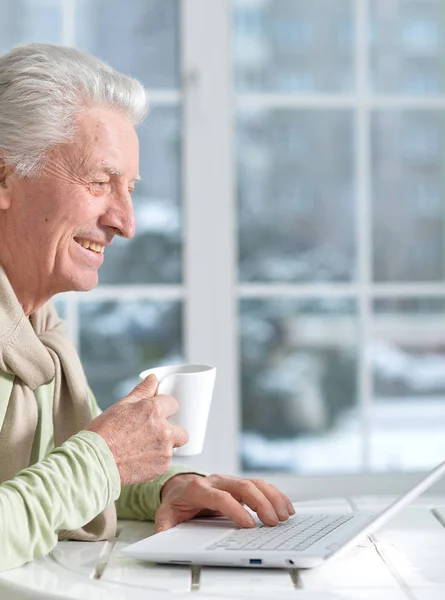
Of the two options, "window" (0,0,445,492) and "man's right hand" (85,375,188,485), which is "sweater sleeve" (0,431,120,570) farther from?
"window" (0,0,445,492)

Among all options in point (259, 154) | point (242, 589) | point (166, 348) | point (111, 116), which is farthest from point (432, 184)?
point (242, 589)

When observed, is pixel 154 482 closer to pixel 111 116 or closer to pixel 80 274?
pixel 80 274

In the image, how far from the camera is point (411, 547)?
48.7 inches

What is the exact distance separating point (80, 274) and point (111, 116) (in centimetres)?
25

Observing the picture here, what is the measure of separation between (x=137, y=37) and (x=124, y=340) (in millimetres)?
912

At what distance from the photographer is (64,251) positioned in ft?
4.74

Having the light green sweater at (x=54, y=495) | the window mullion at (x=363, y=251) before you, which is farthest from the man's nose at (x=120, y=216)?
the window mullion at (x=363, y=251)

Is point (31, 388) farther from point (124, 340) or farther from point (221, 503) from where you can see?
point (124, 340)

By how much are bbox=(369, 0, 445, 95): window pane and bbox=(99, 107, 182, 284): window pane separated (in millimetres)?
972

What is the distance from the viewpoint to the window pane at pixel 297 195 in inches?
136

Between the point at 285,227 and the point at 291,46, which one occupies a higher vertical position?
the point at 291,46

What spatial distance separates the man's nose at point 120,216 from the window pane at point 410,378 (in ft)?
6.48

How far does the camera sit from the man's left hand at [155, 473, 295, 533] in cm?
129

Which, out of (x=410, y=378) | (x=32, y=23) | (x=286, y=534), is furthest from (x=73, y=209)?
(x=410, y=378)
